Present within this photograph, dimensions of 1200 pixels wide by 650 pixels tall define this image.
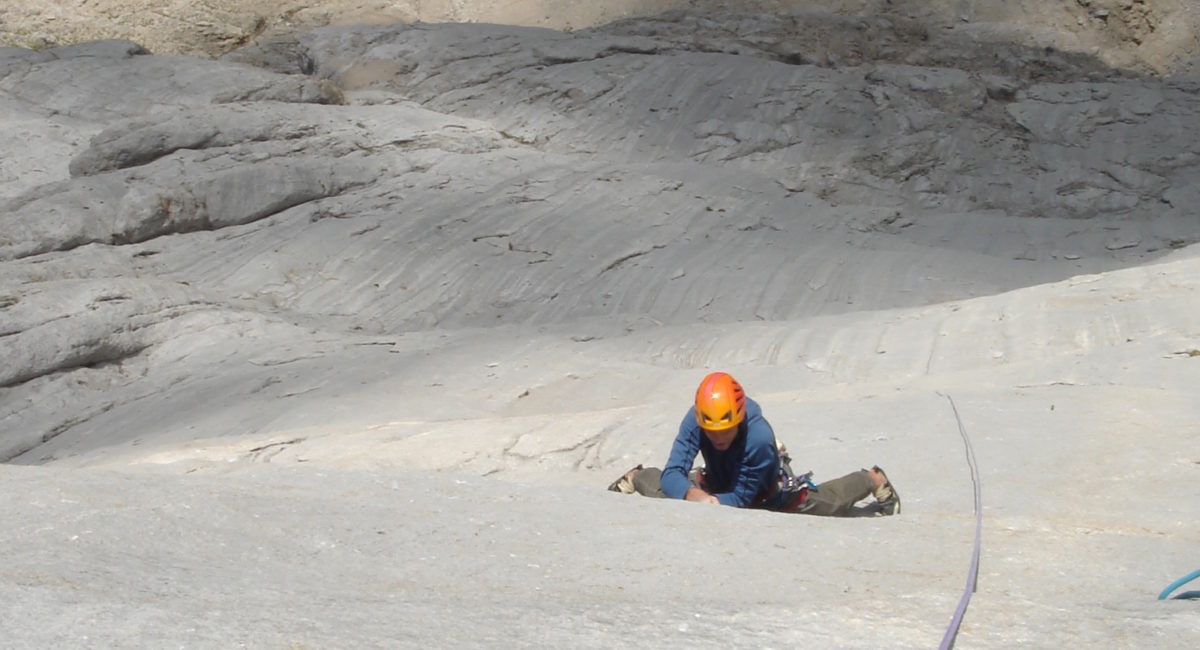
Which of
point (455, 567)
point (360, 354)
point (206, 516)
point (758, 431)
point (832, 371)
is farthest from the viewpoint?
point (360, 354)

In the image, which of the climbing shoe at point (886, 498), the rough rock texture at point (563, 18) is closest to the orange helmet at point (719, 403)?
the climbing shoe at point (886, 498)

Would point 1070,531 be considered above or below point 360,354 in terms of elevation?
above

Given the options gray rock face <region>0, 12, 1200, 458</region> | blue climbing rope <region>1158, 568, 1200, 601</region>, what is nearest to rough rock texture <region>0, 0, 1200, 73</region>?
gray rock face <region>0, 12, 1200, 458</region>

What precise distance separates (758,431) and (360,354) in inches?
181

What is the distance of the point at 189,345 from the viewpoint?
9062mm

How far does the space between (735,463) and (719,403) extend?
1.07ft

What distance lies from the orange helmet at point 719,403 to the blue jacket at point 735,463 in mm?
118

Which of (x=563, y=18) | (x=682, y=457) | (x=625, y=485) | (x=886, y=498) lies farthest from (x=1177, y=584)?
(x=563, y=18)

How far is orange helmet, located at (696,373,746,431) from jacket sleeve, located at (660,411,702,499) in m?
0.23

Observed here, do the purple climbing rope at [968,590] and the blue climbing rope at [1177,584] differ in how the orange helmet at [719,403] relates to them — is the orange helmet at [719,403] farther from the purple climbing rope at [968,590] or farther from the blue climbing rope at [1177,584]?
the blue climbing rope at [1177,584]

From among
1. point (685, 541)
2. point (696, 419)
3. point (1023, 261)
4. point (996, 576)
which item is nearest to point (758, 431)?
point (696, 419)

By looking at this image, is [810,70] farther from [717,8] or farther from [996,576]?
[996,576]

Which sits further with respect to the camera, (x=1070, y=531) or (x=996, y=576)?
(x=1070, y=531)

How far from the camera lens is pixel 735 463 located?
4652 millimetres
